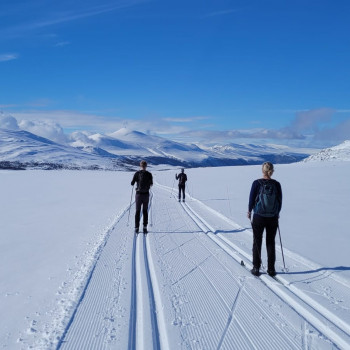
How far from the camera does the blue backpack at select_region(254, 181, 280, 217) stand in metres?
5.82

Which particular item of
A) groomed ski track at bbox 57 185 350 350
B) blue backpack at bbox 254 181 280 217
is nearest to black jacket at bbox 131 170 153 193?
groomed ski track at bbox 57 185 350 350

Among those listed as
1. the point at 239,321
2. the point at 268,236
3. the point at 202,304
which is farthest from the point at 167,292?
the point at 268,236

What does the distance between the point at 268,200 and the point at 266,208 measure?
0.51ft

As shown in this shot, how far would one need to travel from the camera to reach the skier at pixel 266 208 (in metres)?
5.83

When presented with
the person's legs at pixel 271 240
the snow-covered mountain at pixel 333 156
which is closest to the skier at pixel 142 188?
the person's legs at pixel 271 240

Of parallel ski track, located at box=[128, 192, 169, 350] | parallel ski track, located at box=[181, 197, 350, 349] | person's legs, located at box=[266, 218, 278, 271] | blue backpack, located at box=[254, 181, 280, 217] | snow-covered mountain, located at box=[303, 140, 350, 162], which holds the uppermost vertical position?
snow-covered mountain, located at box=[303, 140, 350, 162]

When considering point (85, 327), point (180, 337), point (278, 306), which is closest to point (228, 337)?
point (180, 337)

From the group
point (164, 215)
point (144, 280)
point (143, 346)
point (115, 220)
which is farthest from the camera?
point (164, 215)

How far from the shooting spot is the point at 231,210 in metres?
15.0

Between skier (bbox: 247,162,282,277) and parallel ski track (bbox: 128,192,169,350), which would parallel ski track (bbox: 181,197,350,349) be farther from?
parallel ski track (bbox: 128,192,169,350)

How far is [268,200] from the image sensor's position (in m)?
5.82

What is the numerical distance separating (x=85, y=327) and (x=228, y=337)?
1.78 m

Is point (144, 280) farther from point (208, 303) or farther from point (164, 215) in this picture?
point (164, 215)

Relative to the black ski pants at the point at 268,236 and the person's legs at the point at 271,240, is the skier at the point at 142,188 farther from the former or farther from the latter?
the person's legs at the point at 271,240
